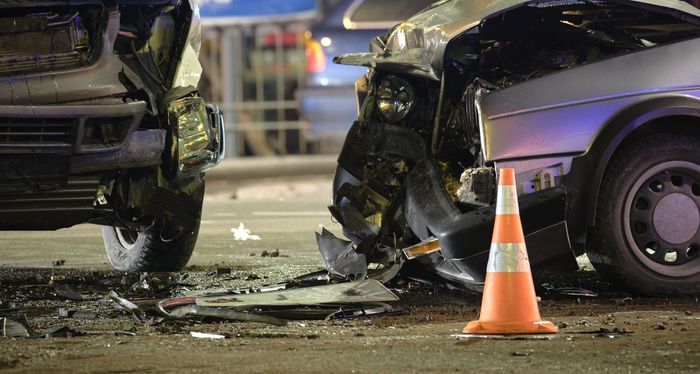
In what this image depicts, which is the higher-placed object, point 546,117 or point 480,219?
point 546,117

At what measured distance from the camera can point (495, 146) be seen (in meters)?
7.88

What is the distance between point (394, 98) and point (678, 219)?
1.87 metres

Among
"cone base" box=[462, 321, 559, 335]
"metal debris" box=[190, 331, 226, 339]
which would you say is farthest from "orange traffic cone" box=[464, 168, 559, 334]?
"metal debris" box=[190, 331, 226, 339]

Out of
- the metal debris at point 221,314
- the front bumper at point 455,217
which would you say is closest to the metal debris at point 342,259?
the front bumper at point 455,217

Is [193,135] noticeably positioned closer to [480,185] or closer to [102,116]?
[102,116]

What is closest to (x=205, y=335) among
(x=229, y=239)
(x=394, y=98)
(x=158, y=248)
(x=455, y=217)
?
(x=455, y=217)

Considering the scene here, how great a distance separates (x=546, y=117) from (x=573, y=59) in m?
0.59

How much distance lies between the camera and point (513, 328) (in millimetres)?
6660

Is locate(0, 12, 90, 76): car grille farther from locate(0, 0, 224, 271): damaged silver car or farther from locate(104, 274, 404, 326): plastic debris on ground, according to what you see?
locate(104, 274, 404, 326): plastic debris on ground

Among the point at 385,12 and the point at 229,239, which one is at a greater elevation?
the point at 385,12

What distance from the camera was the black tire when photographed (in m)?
7.83

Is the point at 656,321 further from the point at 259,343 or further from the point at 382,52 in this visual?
the point at 382,52

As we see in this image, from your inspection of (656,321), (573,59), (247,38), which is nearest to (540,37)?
(573,59)

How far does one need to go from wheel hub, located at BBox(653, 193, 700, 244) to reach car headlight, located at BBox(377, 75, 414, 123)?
168cm
